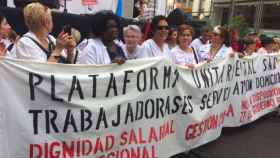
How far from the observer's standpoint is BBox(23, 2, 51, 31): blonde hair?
2.97 metres

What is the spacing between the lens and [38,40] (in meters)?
3.04

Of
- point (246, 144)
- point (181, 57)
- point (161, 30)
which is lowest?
point (246, 144)

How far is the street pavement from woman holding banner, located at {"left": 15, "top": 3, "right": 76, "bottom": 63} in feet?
7.24

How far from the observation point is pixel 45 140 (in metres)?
2.87

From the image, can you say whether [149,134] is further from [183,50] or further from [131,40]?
[183,50]

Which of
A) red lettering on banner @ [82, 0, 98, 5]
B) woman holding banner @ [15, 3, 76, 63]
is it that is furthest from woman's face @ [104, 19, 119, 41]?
red lettering on banner @ [82, 0, 98, 5]

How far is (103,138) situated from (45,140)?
0.57m

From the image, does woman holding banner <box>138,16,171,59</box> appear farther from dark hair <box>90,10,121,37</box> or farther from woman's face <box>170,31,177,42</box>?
dark hair <box>90,10,121,37</box>

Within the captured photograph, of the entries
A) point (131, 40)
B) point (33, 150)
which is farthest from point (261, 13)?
point (33, 150)

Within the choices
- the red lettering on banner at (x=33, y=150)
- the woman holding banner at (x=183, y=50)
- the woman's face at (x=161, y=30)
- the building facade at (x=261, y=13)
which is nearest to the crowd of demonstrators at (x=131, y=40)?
the woman's face at (x=161, y=30)

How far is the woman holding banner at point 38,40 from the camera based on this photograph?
9.71ft

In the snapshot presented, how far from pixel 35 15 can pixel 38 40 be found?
217 mm

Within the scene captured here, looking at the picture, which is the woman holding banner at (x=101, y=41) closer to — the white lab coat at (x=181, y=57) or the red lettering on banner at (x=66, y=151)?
the red lettering on banner at (x=66, y=151)

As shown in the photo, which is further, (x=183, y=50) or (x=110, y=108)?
(x=183, y=50)
